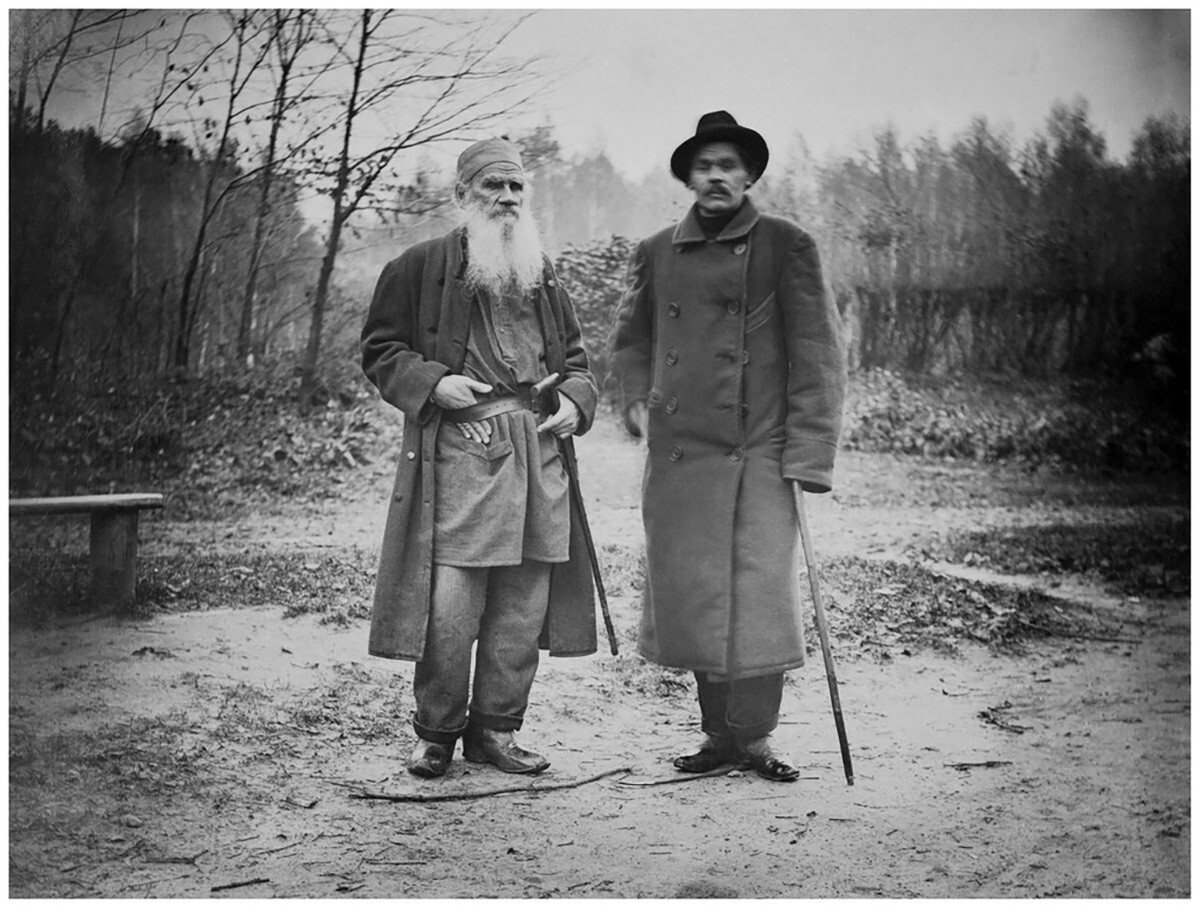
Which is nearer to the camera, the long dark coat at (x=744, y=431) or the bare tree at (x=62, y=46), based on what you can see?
the long dark coat at (x=744, y=431)

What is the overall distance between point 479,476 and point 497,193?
88 cm

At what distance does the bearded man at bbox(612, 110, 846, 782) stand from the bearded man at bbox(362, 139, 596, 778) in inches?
12.0

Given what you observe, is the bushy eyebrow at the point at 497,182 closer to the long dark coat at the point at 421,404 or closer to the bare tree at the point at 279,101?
the long dark coat at the point at 421,404

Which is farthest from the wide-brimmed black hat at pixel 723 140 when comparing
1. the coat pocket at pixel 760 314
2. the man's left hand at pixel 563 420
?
the man's left hand at pixel 563 420

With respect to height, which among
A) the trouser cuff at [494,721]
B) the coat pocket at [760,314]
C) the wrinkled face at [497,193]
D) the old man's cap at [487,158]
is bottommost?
the trouser cuff at [494,721]

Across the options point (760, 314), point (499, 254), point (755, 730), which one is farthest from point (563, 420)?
point (755, 730)

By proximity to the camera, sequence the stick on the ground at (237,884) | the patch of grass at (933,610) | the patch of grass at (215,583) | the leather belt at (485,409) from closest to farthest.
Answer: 1. the stick on the ground at (237,884)
2. the leather belt at (485,409)
3. the patch of grass at (215,583)
4. the patch of grass at (933,610)

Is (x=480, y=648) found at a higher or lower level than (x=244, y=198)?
lower

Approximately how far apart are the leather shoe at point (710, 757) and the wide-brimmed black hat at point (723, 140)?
1.81 metres

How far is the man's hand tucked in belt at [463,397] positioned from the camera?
356 centimetres

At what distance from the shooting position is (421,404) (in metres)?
3.55

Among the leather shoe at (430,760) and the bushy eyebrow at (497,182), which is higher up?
the bushy eyebrow at (497,182)

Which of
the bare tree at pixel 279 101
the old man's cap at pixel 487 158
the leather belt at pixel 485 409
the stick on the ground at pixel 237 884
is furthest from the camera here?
the bare tree at pixel 279 101

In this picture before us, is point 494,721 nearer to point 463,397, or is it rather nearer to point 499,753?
point 499,753
